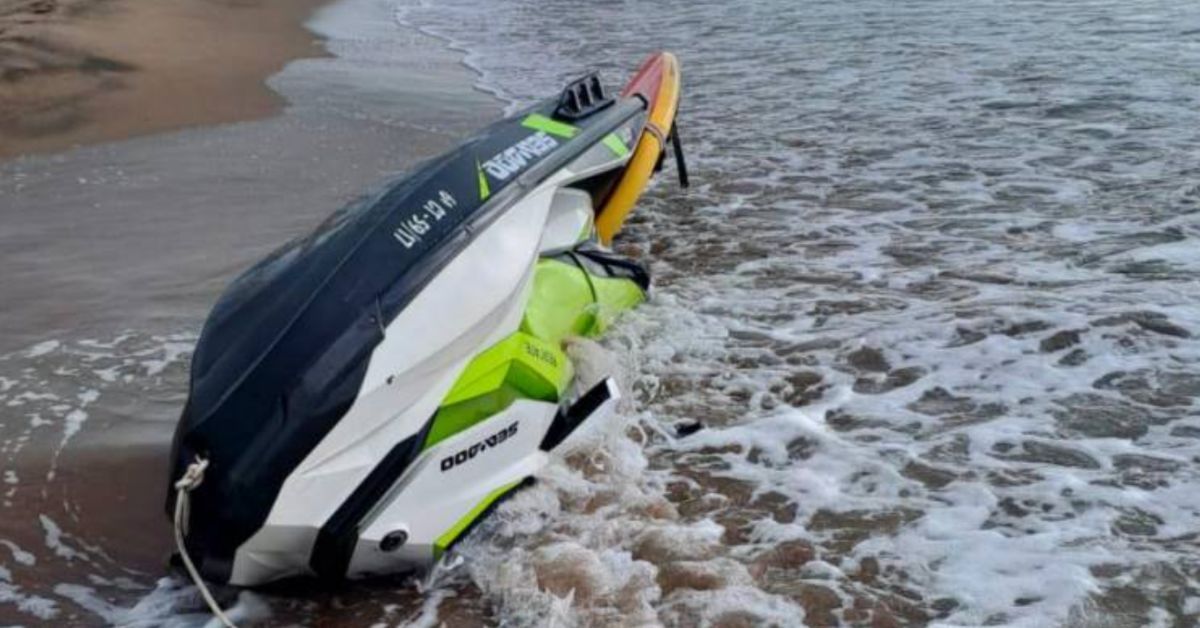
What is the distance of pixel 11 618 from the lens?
3.08 metres

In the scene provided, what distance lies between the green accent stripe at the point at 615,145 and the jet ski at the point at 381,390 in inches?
44.9

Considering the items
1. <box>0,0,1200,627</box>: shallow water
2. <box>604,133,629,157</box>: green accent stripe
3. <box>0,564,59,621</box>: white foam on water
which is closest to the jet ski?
<box>0,0,1200,627</box>: shallow water

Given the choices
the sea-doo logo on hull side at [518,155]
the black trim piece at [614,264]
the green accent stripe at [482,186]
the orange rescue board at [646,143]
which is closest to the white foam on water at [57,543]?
the green accent stripe at [482,186]

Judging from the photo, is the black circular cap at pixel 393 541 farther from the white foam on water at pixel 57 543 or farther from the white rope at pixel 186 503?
the white foam on water at pixel 57 543

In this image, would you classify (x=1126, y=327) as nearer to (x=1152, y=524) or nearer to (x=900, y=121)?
(x=1152, y=524)

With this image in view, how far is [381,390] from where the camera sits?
3.14 m

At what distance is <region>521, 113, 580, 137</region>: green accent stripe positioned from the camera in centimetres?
497

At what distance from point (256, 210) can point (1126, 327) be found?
4668 mm

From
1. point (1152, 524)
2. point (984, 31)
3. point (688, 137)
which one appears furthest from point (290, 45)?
point (1152, 524)

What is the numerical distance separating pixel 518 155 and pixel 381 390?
1626 mm

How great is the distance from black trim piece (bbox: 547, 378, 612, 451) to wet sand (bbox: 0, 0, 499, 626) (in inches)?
25.3

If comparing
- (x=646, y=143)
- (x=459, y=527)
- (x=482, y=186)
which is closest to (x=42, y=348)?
(x=482, y=186)

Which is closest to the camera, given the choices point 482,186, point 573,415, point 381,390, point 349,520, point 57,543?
point 349,520

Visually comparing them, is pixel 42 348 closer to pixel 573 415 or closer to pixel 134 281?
pixel 134 281
